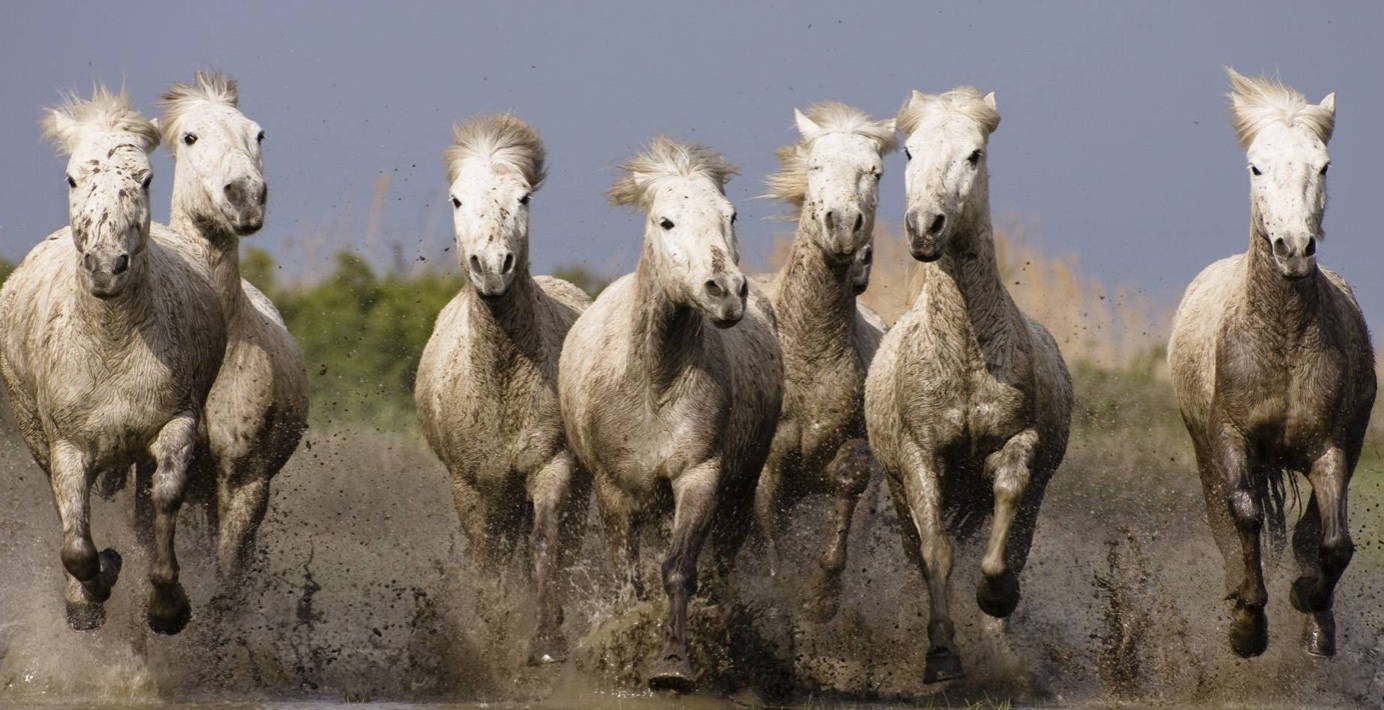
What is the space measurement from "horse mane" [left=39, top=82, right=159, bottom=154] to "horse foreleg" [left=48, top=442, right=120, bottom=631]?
1343 mm

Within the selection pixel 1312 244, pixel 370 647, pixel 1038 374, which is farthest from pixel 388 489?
pixel 1312 244

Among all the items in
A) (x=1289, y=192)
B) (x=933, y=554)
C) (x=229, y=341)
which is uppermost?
(x=1289, y=192)

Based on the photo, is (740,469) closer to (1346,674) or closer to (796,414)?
(796,414)

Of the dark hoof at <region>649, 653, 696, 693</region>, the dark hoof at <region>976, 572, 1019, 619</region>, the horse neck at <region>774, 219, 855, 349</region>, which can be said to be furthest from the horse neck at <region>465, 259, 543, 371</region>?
A: the dark hoof at <region>976, 572, 1019, 619</region>

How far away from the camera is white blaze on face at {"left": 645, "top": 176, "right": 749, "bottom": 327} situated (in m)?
9.48

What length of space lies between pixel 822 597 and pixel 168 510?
10.9 feet

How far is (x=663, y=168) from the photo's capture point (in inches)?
410

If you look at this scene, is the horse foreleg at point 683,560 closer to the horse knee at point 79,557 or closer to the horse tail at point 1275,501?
the horse knee at point 79,557

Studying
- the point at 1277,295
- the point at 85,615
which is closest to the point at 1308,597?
the point at 1277,295

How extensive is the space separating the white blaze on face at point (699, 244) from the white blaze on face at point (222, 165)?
179 centimetres

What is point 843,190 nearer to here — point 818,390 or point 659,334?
point 659,334

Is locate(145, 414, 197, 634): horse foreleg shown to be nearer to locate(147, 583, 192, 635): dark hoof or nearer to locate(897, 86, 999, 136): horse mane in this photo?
locate(147, 583, 192, 635): dark hoof

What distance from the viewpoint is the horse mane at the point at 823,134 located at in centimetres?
1136

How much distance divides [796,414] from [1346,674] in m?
2.84
